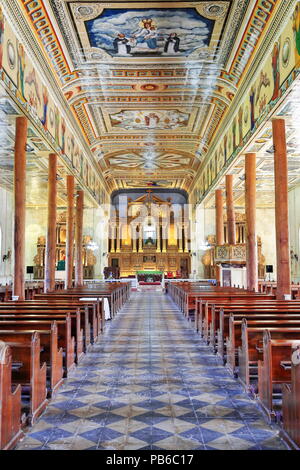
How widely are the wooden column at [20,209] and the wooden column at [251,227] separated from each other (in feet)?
23.7

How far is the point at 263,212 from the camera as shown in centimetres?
2997

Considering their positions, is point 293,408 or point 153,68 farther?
point 153,68

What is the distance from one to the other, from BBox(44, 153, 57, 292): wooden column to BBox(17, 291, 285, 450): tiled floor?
637cm

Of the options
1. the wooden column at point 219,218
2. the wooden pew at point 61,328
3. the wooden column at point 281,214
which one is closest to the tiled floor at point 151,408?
the wooden pew at point 61,328

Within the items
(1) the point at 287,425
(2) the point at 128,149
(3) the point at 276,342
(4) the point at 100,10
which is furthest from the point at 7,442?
(2) the point at 128,149

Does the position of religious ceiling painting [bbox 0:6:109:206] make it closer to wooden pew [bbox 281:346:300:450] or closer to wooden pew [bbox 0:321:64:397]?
wooden pew [bbox 0:321:64:397]

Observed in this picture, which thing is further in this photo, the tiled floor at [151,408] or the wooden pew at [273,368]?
the wooden pew at [273,368]

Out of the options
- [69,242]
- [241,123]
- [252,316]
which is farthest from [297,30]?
[69,242]

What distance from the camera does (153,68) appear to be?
41.3ft

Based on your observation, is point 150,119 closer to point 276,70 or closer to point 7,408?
point 276,70

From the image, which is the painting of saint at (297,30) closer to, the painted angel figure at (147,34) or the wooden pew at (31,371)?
the painted angel figure at (147,34)

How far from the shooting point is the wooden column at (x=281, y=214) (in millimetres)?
9938

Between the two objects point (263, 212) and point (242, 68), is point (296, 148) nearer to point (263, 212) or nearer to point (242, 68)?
point (242, 68)

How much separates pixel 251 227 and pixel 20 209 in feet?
24.5
